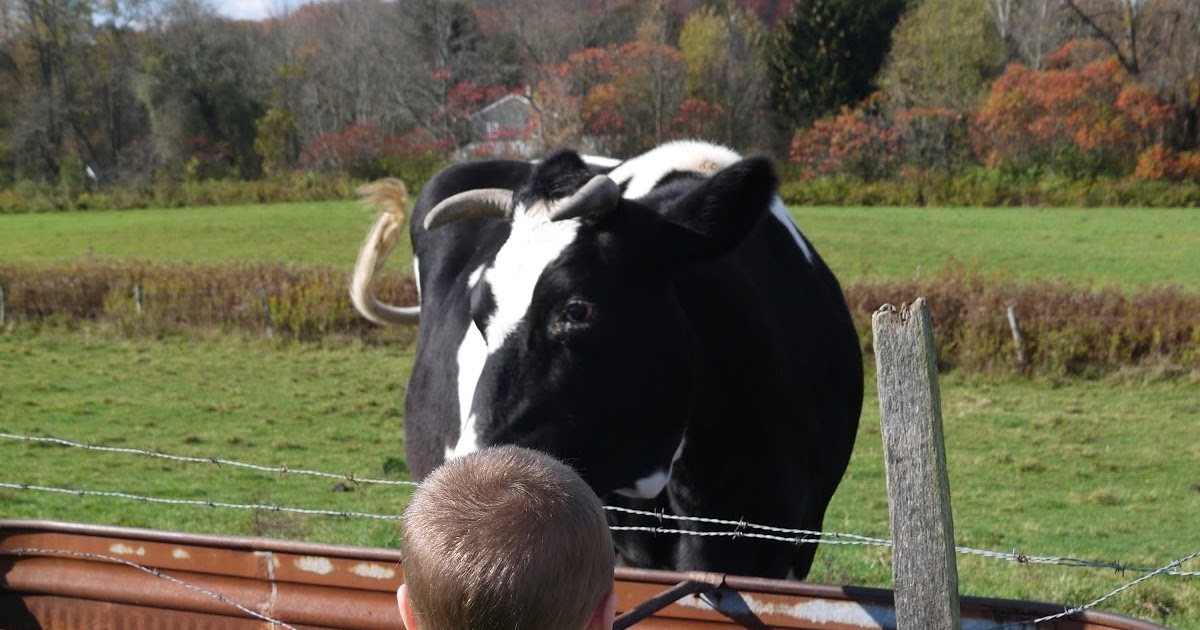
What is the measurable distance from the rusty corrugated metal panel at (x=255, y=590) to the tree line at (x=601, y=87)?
2916cm

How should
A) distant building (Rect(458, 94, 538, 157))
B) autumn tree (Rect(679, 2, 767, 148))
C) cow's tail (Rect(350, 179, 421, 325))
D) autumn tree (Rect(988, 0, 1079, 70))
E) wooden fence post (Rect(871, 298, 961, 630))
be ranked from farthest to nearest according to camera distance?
autumn tree (Rect(988, 0, 1079, 70))
autumn tree (Rect(679, 2, 767, 148))
distant building (Rect(458, 94, 538, 157))
cow's tail (Rect(350, 179, 421, 325))
wooden fence post (Rect(871, 298, 961, 630))

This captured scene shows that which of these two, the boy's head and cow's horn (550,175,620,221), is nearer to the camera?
the boy's head

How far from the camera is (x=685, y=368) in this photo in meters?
3.31

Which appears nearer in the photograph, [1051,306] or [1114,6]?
[1051,306]

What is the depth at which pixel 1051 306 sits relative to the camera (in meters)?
13.4

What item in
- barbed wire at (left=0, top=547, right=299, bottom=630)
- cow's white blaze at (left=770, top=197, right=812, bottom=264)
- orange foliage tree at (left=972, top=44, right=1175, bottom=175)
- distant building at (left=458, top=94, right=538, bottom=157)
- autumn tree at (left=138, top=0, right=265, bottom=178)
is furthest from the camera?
autumn tree at (left=138, top=0, right=265, bottom=178)

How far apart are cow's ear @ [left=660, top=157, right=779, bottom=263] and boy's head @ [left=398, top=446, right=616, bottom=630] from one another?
187cm

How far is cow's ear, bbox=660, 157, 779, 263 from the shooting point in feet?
10.9

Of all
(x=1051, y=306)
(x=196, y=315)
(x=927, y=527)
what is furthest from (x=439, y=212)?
(x=196, y=315)

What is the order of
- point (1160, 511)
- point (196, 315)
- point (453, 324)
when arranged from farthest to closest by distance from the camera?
point (196, 315)
point (1160, 511)
point (453, 324)

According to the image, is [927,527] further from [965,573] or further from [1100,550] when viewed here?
[1100,550]

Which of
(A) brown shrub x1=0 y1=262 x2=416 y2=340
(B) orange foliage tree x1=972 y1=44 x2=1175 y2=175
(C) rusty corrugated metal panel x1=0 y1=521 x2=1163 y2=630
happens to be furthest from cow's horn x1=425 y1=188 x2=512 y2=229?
(B) orange foliage tree x1=972 y1=44 x2=1175 y2=175

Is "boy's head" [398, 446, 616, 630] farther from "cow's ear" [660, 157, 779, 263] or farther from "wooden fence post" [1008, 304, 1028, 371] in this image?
"wooden fence post" [1008, 304, 1028, 371]

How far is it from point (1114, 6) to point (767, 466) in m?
39.2
